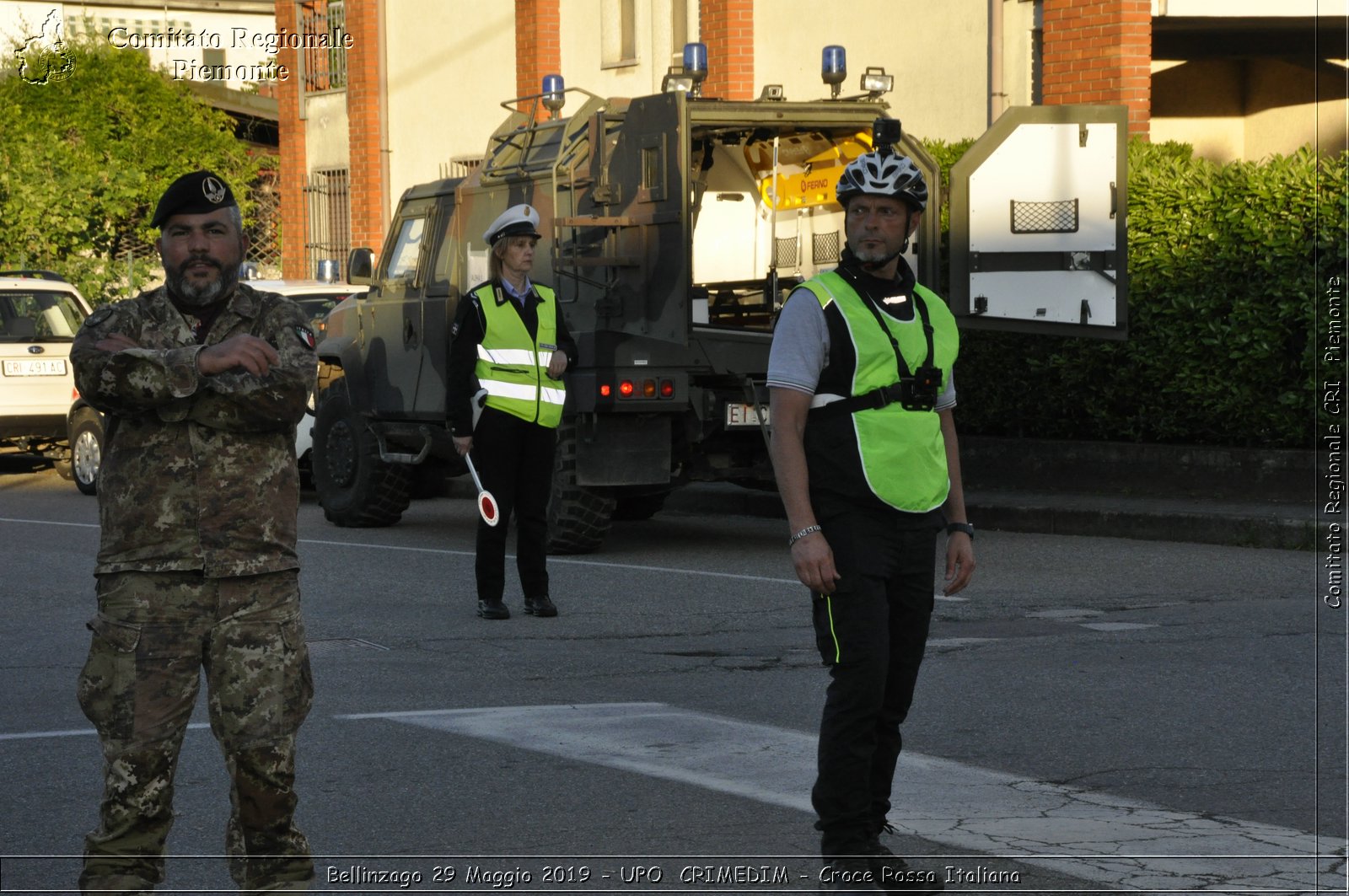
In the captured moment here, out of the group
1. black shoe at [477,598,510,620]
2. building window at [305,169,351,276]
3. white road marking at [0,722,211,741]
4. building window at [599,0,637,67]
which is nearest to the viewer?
white road marking at [0,722,211,741]

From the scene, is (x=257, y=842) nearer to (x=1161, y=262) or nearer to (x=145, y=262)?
(x=1161, y=262)

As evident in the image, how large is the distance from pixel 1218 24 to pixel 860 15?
3.78 metres

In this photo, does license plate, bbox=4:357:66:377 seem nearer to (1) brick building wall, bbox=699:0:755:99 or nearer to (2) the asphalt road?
(1) brick building wall, bbox=699:0:755:99

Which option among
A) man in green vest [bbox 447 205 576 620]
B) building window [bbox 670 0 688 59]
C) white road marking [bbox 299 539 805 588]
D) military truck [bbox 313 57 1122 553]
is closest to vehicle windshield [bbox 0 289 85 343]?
military truck [bbox 313 57 1122 553]

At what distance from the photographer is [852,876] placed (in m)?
4.70

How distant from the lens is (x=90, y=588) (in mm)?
11117

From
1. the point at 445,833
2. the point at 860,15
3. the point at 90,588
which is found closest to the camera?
the point at 445,833

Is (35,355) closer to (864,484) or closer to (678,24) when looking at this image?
(678,24)

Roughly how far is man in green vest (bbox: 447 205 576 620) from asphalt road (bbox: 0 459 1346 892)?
1.31ft

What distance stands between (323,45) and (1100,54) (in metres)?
16.2

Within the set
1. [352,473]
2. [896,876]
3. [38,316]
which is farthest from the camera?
[38,316]

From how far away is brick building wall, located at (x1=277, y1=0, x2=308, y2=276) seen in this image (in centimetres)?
2989

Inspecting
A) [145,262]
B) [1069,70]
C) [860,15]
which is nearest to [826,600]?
[1069,70]

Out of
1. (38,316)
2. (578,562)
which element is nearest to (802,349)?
(578,562)
